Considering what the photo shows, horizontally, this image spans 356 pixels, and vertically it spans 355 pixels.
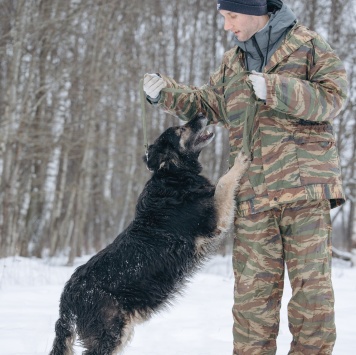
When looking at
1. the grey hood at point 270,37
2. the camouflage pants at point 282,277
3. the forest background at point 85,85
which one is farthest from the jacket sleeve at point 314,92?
the forest background at point 85,85

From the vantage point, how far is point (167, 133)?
407 cm

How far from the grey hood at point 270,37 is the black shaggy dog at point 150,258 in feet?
2.14

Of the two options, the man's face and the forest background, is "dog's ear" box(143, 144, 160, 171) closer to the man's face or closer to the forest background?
the man's face

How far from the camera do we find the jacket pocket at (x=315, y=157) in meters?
2.95

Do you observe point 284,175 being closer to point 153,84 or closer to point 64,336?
point 153,84

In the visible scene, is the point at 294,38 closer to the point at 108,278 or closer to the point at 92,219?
the point at 108,278

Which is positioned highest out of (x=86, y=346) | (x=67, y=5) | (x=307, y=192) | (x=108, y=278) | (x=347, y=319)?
(x=67, y=5)

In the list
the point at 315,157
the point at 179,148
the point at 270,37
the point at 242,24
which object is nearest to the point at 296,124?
the point at 315,157

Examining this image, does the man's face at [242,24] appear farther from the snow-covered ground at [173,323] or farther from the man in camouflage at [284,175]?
the snow-covered ground at [173,323]

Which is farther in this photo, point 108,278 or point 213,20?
point 213,20

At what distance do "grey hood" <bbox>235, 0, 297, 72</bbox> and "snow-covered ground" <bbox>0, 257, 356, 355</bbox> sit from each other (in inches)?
68.1

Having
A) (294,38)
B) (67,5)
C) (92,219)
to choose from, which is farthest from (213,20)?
(294,38)

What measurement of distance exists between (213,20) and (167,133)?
1491cm

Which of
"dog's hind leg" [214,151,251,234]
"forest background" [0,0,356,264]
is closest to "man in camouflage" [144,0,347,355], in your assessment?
"dog's hind leg" [214,151,251,234]
